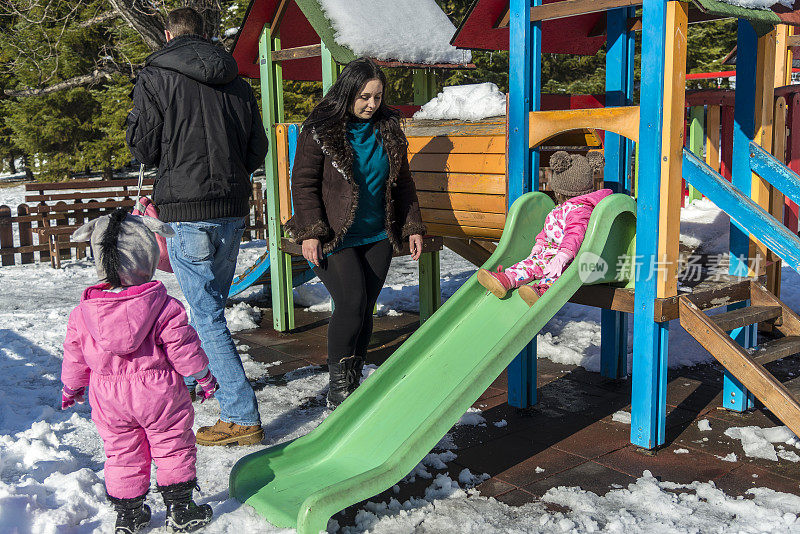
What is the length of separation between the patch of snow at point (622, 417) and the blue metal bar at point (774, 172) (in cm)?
153

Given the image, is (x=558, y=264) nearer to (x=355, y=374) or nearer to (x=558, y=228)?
(x=558, y=228)

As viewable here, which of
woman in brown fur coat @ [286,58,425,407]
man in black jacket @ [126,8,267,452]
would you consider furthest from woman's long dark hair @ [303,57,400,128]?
man in black jacket @ [126,8,267,452]

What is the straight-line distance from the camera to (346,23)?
5816 mm

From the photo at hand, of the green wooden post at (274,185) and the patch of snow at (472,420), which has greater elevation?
the green wooden post at (274,185)

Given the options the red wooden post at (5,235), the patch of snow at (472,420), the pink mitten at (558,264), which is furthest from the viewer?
the red wooden post at (5,235)

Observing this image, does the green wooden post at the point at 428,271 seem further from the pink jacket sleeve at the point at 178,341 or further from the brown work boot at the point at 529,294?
the pink jacket sleeve at the point at 178,341

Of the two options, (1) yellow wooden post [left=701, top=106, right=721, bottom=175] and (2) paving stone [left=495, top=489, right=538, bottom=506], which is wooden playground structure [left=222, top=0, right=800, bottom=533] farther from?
(1) yellow wooden post [left=701, top=106, right=721, bottom=175]

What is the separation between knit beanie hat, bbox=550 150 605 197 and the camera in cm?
405

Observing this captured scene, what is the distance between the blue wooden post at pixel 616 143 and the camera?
4.66 m

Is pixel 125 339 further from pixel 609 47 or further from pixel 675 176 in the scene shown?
pixel 609 47

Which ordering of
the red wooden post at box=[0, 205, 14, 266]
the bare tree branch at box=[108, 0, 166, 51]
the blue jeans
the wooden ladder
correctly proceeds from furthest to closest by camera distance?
the red wooden post at box=[0, 205, 14, 266] → the bare tree branch at box=[108, 0, 166, 51] → the blue jeans → the wooden ladder

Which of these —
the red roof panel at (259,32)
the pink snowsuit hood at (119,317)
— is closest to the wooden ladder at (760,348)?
the pink snowsuit hood at (119,317)

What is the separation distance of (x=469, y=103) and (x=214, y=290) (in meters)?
2.01

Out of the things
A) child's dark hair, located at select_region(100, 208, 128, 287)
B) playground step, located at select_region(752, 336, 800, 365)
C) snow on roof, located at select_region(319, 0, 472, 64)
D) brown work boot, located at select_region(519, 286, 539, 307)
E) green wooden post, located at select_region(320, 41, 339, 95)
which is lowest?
playground step, located at select_region(752, 336, 800, 365)
